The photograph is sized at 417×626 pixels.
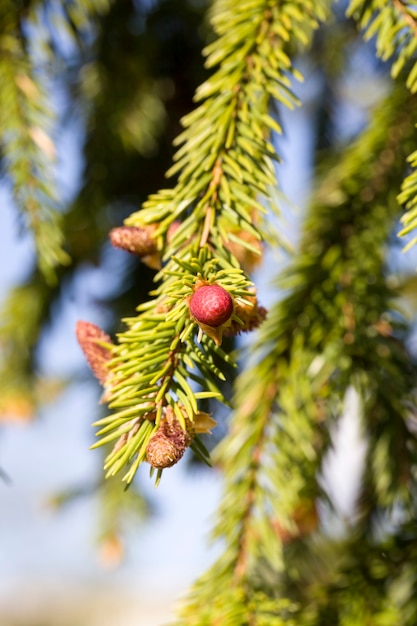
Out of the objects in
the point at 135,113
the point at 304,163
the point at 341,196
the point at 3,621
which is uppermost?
the point at 135,113

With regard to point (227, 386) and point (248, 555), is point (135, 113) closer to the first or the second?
point (227, 386)

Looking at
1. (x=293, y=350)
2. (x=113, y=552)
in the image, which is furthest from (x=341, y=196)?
(x=113, y=552)

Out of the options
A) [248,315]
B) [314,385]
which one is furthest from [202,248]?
[314,385]

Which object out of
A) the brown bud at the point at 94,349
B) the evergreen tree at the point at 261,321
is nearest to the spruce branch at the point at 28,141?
the evergreen tree at the point at 261,321

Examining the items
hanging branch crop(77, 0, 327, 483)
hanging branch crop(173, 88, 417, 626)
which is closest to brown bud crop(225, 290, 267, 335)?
hanging branch crop(77, 0, 327, 483)

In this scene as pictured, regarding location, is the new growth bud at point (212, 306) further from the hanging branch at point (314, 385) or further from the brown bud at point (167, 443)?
the hanging branch at point (314, 385)

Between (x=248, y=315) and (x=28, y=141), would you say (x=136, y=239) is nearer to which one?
(x=248, y=315)
